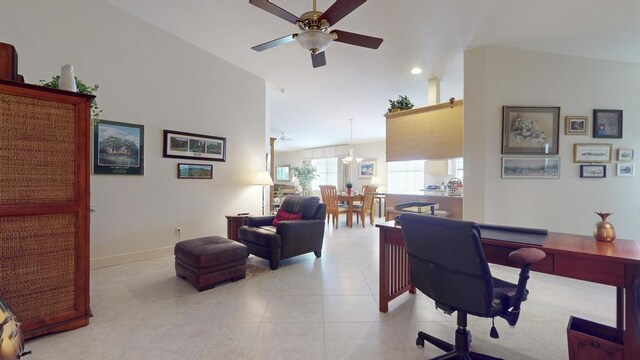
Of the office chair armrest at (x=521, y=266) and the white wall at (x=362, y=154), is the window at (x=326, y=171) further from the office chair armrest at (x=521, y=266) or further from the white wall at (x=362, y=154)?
the office chair armrest at (x=521, y=266)

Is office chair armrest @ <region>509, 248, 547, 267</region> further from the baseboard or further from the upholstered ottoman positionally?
the baseboard

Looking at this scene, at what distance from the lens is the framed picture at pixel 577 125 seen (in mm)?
3291

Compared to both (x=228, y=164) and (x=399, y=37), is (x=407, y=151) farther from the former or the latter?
(x=228, y=164)

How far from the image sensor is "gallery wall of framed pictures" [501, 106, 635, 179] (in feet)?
10.8

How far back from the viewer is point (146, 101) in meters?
3.59

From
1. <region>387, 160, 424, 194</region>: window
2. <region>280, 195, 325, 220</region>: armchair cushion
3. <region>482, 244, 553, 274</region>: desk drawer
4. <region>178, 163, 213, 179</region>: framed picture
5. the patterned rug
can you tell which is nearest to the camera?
<region>482, 244, 553, 274</region>: desk drawer

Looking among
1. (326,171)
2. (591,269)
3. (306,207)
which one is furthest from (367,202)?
(591,269)

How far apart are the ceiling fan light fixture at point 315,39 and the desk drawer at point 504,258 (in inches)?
74.7

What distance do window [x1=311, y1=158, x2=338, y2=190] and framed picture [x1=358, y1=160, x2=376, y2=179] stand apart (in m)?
1.19

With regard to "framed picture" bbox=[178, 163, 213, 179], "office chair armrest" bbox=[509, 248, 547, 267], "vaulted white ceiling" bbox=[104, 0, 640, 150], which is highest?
"vaulted white ceiling" bbox=[104, 0, 640, 150]

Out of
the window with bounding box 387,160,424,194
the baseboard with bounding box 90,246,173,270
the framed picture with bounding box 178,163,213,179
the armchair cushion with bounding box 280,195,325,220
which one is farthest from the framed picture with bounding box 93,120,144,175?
the window with bounding box 387,160,424,194

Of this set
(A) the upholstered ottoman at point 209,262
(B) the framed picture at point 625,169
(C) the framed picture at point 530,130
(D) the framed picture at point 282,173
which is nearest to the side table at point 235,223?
(A) the upholstered ottoman at point 209,262

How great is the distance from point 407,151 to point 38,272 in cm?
439

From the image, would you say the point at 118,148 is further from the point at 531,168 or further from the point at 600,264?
the point at 531,168
